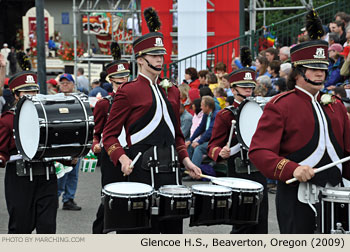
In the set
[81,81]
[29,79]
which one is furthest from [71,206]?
[81,81]

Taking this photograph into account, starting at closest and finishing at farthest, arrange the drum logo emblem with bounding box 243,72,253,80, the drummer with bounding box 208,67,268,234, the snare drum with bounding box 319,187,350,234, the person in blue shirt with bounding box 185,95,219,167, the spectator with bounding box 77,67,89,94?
1. the snare drum with bounding box 319,187,350,234
2. the drummer with bounding box 208,67,268,234
3. the drum logo emblem with bounding box 243,72,253,80
4. the person in blue shirt with bounding box 185,95,219,167
5. the spectator with bounding box 77,67,89,94

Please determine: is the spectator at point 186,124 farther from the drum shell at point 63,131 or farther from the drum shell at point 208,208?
the drum shell at point 208,208

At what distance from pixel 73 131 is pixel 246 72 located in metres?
1.97

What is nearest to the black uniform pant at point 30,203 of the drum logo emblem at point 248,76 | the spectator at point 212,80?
the drum logo emblem at point 248,76

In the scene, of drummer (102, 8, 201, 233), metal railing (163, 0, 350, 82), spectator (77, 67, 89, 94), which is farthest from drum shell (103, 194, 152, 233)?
spectator (77, 67, 89, 94)

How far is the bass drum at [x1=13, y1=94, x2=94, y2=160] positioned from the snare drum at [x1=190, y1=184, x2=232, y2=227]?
145 cm

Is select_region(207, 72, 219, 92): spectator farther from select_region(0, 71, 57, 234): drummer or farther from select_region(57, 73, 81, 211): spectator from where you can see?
select_region(0, 71, 57, 234): drummer

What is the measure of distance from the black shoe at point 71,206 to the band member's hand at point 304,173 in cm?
568

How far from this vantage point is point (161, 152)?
577 cm

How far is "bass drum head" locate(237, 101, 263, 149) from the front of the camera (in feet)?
22.9

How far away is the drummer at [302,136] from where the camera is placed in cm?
471

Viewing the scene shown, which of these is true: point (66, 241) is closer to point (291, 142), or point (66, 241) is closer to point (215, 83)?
point (291, 142)

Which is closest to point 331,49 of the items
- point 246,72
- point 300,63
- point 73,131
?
point 246,72

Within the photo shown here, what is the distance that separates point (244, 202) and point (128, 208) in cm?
103
